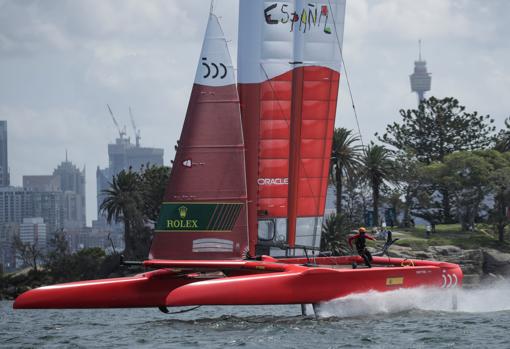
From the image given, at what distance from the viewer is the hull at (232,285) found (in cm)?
2477

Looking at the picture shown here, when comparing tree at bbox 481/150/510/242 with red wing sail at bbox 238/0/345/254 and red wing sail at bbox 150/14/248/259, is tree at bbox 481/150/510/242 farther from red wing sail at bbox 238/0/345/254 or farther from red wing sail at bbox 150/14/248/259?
red wing sail at bbox 150/14/248/259

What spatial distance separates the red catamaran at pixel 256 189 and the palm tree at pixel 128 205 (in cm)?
2900

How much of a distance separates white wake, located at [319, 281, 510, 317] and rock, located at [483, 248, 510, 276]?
24.2m

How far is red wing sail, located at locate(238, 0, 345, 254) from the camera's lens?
3105 centimetres

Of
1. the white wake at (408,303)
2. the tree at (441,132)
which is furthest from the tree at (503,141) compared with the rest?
the white wake at (408,303)

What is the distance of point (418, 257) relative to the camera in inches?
2141

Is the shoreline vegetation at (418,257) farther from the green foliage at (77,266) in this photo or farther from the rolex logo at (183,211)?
the rolex logo at (183,211)

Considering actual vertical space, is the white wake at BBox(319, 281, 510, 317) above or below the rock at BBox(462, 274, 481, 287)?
above

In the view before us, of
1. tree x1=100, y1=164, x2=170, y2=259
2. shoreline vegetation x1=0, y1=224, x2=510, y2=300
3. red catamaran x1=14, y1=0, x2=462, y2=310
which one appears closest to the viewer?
red catamaran x1=14, y1=0, x2=462, y2=310

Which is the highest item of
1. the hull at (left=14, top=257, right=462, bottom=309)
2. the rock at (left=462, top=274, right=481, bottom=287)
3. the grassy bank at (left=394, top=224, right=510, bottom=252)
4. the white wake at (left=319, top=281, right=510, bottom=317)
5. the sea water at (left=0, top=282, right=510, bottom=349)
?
the grassy bank at (left=394, top=224, right=510, bottom=252)

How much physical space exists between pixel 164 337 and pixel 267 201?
8812mm

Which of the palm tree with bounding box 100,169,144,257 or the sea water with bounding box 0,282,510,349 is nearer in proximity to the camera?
the sea water with bounding box 0,282,510,349

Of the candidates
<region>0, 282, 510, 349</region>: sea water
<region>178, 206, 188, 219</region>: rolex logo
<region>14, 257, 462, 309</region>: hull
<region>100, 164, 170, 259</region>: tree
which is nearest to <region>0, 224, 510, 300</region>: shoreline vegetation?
<region>100, 164, 170, 259</region>: tree

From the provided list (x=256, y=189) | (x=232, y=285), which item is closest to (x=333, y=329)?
(x=232, y=285)
